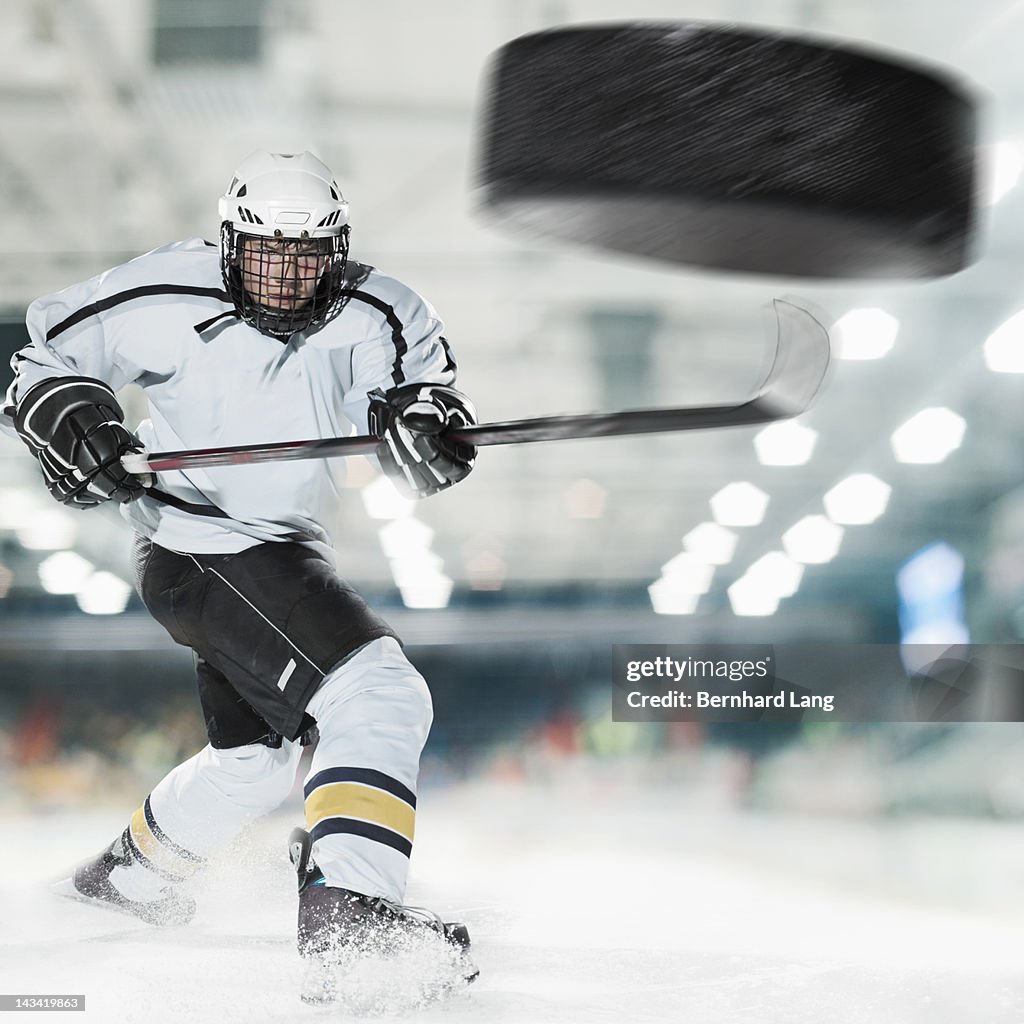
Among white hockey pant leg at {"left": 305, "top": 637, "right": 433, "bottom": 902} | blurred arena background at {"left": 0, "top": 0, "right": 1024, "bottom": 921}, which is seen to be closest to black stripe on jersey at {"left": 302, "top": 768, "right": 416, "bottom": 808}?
white hockey pant leg at {"left": 305, "top": 637, "right": 433, "bottom": 902}

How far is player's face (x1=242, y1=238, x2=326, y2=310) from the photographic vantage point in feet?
4.91

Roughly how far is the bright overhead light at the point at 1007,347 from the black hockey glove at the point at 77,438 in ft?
9.27

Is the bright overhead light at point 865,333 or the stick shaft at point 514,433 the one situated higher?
the bright overhead light at point 865,333

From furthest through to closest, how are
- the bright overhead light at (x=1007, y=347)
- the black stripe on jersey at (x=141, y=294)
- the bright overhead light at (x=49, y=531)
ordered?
the bright overhead light at (x=49, y=531) → the bright overhead light at (x=1007, y=347) → the black stripe on jersey at (x=141, y=294)

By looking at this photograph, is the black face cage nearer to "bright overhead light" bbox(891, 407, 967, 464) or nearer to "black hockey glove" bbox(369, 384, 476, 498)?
"black hockey glove" bbox(369, 384, 476, 498)

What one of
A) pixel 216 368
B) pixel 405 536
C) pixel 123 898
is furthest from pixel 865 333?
pixel 123 898

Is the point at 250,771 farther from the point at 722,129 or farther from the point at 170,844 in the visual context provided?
the point at 722,129

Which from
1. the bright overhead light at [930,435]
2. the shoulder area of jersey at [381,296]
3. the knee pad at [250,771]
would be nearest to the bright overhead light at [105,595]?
the knee pad at [250,771]

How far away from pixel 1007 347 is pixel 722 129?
2.09 metres

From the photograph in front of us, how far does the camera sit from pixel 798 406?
4.59ft

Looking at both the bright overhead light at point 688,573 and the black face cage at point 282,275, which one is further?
the bright overhead light at point 688,573

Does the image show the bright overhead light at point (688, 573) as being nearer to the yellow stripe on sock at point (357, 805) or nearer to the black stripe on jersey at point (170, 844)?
the black stripe on jersey at point (170, 844)

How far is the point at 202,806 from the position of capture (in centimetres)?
171
